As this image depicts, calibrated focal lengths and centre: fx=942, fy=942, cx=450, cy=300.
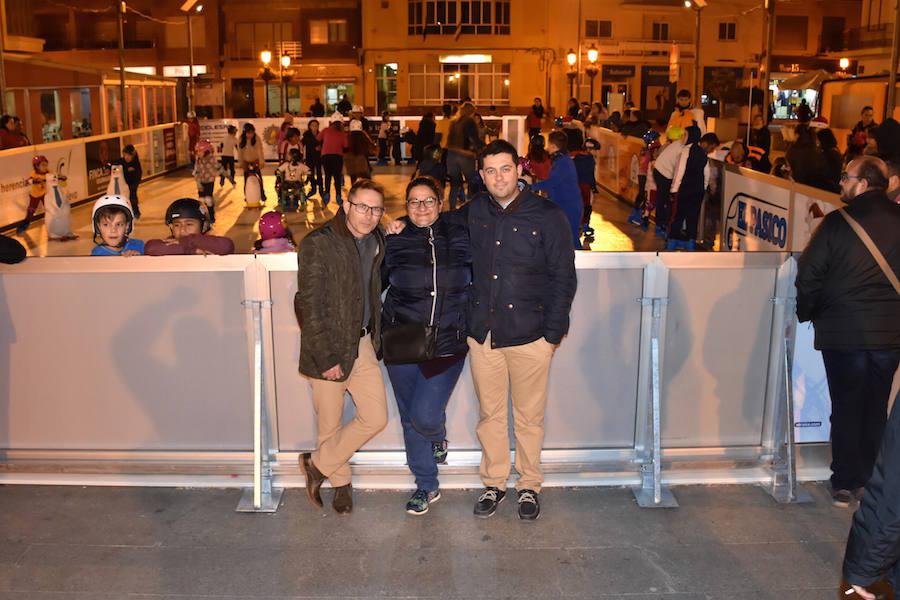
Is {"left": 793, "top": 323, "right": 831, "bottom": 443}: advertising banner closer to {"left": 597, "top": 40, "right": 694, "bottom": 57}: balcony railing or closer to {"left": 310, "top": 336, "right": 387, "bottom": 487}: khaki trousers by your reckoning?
{"left": 310, "top": 336, "right": 387, "bottom": 487}: khaki trousers

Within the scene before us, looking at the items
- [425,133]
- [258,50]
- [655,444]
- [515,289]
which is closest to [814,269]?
[655,444]

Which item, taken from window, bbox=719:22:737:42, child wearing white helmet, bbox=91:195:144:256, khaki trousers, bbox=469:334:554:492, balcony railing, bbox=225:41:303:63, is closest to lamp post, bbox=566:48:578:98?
window, bbox=719:22:737:42

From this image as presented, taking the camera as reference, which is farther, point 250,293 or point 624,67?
point 624,67

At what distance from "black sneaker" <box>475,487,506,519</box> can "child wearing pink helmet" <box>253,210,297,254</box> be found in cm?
203

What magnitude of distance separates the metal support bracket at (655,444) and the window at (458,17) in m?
50.1

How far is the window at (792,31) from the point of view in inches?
2167

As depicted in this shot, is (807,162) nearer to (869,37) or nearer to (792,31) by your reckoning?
(869,37)

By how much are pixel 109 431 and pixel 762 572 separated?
338 centimetres

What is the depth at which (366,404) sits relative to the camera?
15.4ft

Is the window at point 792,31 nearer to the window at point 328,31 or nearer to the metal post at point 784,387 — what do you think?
the window at point 328,31

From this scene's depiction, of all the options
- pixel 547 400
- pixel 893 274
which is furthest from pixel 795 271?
pixel 547 400

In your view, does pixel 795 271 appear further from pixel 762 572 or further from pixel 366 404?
pixel 366 404

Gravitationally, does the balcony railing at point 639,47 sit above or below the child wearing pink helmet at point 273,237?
above

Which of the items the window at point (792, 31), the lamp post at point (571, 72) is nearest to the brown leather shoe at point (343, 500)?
the lamp post at point (571, 72)
